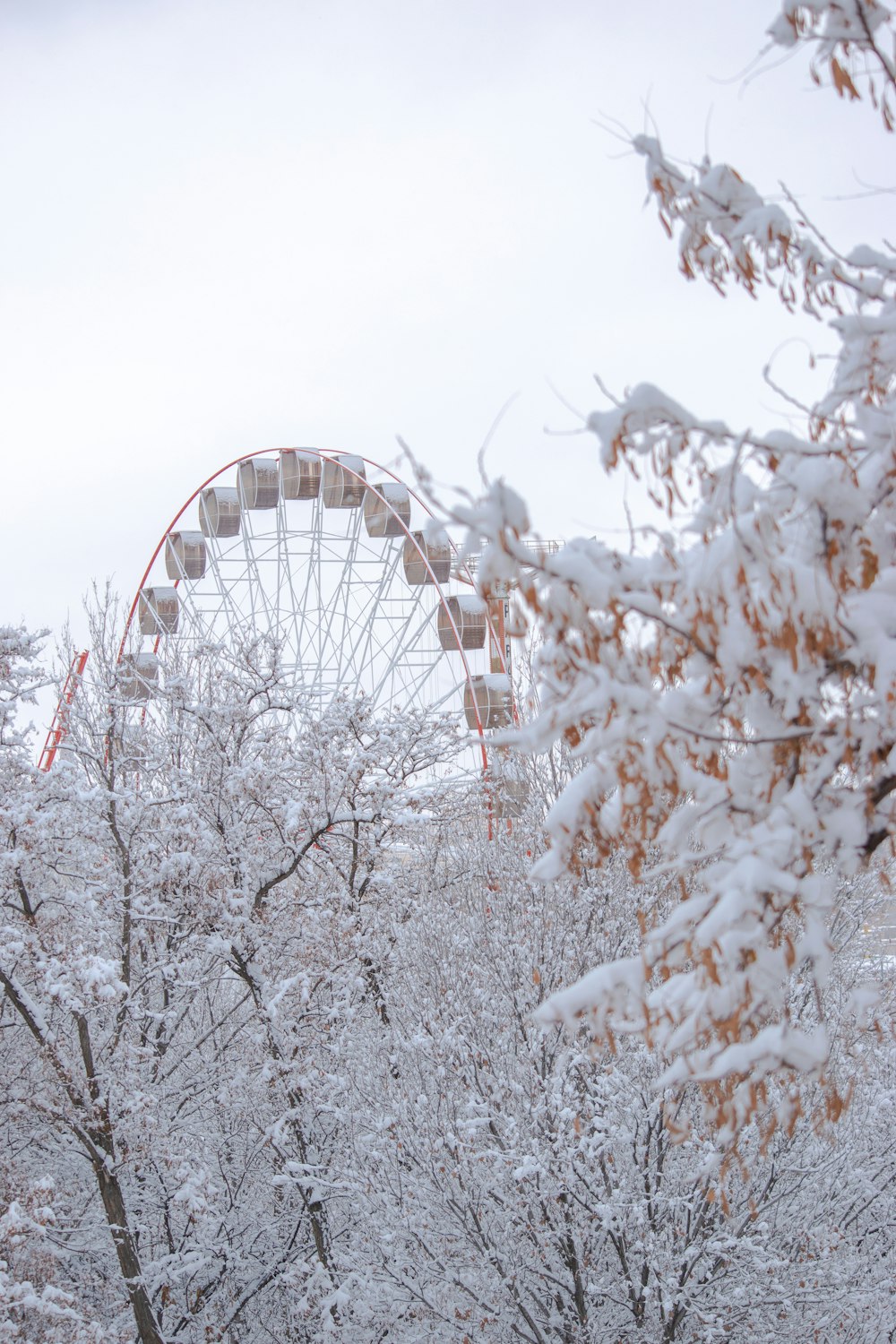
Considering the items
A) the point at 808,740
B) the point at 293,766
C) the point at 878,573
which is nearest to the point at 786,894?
the point at 808,740

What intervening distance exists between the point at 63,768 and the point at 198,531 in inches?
489

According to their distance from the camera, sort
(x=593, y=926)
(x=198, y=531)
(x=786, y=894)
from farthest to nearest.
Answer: (x=198, y=531) < (x=593, y=926) < (x=786, y=894)

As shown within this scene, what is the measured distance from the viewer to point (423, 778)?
597 inches

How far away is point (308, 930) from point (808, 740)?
10.7 meters

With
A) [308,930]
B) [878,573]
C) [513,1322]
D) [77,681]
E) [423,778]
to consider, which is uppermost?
[878,573]

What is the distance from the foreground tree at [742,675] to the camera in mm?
2416

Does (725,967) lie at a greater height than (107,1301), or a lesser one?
greater

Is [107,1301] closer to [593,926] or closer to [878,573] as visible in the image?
[593,926]

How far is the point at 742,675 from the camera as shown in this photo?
99.1 inches

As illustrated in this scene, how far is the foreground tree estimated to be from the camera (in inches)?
95.1

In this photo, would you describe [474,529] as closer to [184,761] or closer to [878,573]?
[878,573]

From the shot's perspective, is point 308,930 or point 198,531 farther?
point 198,531

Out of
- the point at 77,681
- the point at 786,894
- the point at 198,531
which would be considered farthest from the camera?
the point at 198,531

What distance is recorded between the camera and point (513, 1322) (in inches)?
342
